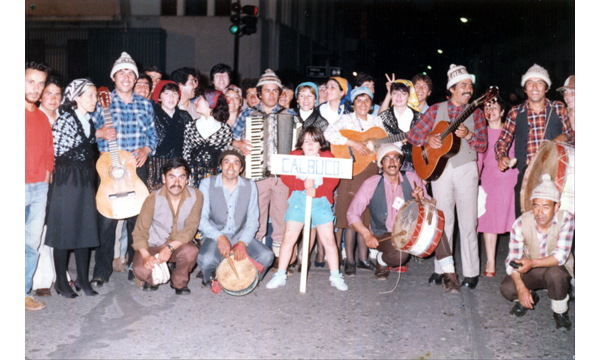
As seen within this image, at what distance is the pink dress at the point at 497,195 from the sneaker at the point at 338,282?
68.9 inches

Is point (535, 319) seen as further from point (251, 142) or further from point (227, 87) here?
point (227, 87)

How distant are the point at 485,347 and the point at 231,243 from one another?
2.64m

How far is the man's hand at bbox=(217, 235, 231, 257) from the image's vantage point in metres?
5.41

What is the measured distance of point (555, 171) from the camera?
16.4 feet

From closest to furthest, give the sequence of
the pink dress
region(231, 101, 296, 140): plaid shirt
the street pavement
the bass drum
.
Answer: the street pavement < the bass drum < the pink dress < region(231, 101, 296, 140): plaid shirt

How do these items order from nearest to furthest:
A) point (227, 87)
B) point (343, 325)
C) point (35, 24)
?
point (343, 325) → point (227, 87) → point (35, 24)

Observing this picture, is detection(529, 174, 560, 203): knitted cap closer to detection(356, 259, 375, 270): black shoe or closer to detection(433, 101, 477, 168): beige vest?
detection(433, 101, 477, 168): beige vest

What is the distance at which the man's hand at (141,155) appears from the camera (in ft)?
18.7

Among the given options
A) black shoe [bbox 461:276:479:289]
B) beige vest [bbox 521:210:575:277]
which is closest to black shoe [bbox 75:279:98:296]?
black shoe [bbox 461:276:479:289]

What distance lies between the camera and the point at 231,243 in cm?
577

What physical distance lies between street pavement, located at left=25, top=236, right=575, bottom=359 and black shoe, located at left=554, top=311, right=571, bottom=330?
0.16ft

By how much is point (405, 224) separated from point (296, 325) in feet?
5.25

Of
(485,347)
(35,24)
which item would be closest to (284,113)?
(485,347)
